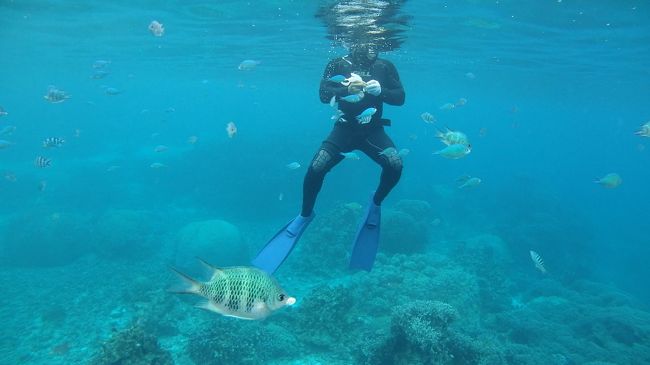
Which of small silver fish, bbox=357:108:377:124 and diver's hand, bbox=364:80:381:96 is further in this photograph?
small silver fish, bbox=357:108:377:124

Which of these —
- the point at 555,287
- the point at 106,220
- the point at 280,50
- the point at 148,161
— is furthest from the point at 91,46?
the point at 555,287

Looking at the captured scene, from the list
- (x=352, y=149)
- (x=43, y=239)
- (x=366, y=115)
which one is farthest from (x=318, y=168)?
(x=43, y=239)

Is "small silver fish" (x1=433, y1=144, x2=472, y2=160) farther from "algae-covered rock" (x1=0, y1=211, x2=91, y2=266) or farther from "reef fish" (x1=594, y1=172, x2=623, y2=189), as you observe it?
"algae-covered rock" (x1=0, y1=211, x2=91, y2=266)

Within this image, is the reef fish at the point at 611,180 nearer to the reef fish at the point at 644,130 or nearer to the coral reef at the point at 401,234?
the reef fish at the point at 644,130

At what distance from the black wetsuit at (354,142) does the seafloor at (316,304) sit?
2944 mm

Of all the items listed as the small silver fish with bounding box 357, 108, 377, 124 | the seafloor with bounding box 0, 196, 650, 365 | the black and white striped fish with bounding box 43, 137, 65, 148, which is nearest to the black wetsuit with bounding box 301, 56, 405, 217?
the small silver fish with bounding box 357, 108, 377, 124

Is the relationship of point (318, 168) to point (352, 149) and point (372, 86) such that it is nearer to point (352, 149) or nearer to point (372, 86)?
point (352, 149)

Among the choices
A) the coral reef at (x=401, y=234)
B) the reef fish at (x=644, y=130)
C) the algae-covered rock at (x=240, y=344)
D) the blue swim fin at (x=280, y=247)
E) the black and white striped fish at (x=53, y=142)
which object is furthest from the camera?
the coral reef at (x=401, y=234)

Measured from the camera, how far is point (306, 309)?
Answer: 9.63 meters

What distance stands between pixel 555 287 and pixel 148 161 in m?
33.4

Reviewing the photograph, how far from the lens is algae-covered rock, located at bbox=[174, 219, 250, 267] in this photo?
15867 millimetres

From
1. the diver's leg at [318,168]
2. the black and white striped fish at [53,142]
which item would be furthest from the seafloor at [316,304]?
the black and white striped fish at [53,142]

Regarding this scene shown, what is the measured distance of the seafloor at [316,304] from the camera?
777 centimetres

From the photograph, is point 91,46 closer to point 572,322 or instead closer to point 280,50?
point 280,50
